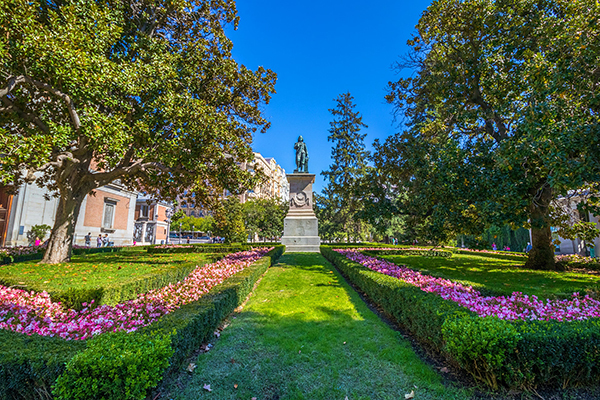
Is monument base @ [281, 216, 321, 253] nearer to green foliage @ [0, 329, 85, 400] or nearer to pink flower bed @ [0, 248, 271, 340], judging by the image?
pink flower bed @ [0, 248, 271, 340]

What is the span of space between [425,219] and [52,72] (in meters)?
14.6

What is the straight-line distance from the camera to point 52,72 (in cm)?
773

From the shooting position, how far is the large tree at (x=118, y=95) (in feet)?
25.2

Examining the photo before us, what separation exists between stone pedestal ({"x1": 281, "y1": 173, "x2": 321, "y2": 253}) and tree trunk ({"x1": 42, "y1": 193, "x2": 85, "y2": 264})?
11.0 meters

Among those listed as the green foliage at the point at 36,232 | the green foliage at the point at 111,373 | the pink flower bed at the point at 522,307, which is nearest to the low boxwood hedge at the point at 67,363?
the green foliage at the point at 111,373

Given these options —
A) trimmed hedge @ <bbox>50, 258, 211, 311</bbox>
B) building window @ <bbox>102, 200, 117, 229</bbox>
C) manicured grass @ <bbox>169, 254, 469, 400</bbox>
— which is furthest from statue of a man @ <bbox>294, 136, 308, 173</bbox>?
building window @ <bbox>102, 200, 117, 229</bbox>

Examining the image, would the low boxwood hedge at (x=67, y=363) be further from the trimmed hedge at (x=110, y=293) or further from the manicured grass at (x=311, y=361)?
the trimmed hedge at (x=110, y=293)

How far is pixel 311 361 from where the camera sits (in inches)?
154

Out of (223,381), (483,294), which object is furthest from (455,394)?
(483,294)

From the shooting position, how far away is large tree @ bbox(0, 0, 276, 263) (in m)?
7.68

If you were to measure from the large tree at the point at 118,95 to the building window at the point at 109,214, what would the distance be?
59.6ft

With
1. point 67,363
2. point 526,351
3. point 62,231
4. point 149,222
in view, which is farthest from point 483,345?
point 149,222

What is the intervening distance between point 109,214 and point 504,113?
35.2 metres

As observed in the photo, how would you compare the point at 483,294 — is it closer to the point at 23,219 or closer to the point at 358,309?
the point at 358,309
